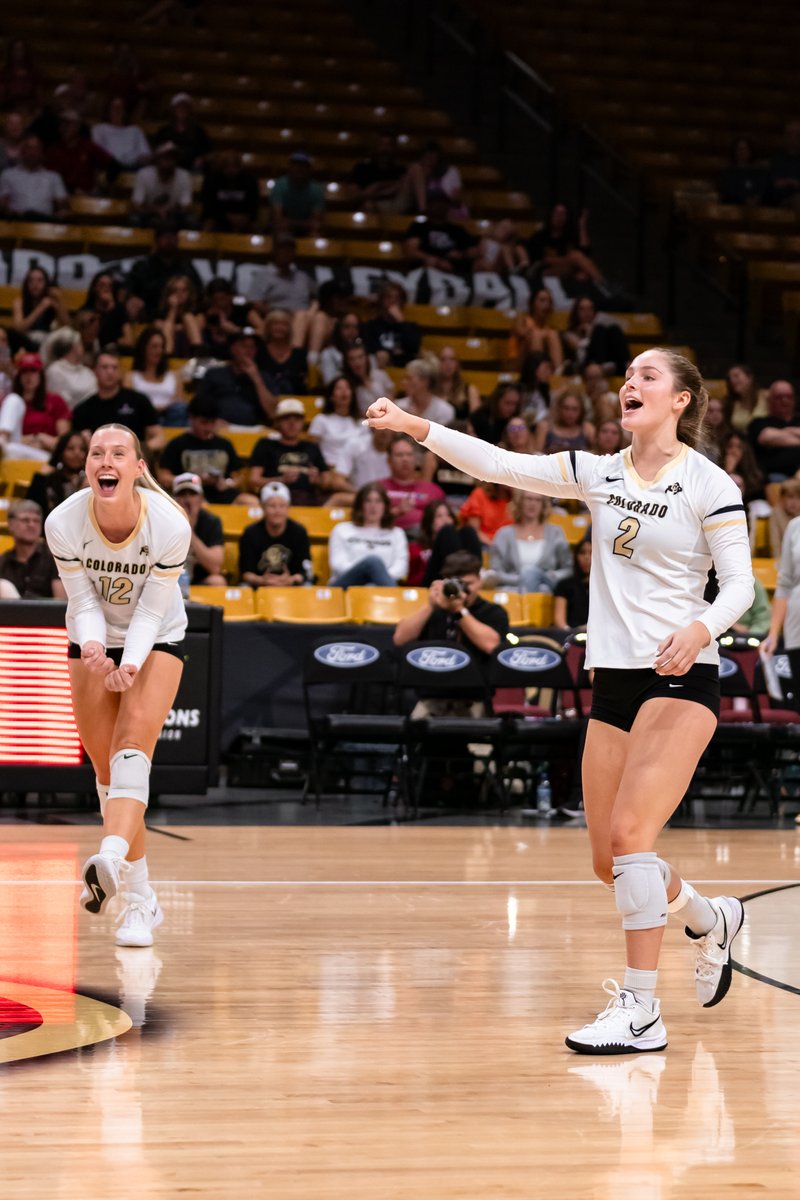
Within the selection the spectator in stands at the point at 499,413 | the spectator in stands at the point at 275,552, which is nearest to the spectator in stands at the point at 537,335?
the spectator in stands at the point at 499,413

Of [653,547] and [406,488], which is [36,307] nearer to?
[406,488]

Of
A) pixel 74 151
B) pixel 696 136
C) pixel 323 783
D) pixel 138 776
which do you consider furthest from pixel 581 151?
pixel 138 776

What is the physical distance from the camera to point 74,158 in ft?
55.2

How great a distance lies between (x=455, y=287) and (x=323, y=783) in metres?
6.79

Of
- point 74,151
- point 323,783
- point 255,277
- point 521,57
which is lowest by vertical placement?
point 323,783

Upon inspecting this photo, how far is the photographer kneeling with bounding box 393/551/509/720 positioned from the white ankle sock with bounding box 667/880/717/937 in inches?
234

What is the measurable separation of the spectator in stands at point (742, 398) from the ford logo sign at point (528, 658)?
177 inches

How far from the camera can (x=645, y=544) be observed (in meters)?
4.88

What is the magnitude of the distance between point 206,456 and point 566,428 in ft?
9.72

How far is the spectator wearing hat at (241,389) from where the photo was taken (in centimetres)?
1412

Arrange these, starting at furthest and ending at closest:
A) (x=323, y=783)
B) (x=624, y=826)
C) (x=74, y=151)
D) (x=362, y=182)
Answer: (x=362, y=182), (x=74, y=151), (x=323, y=783), (x=624, y=826)

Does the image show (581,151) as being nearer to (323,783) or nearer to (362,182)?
(362,182)

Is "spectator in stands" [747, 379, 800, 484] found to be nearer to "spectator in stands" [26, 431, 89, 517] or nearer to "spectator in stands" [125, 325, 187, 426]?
"spectator in stands" [125, 325, 187, 426]

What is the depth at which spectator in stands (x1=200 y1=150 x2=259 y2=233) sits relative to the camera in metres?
16.8
